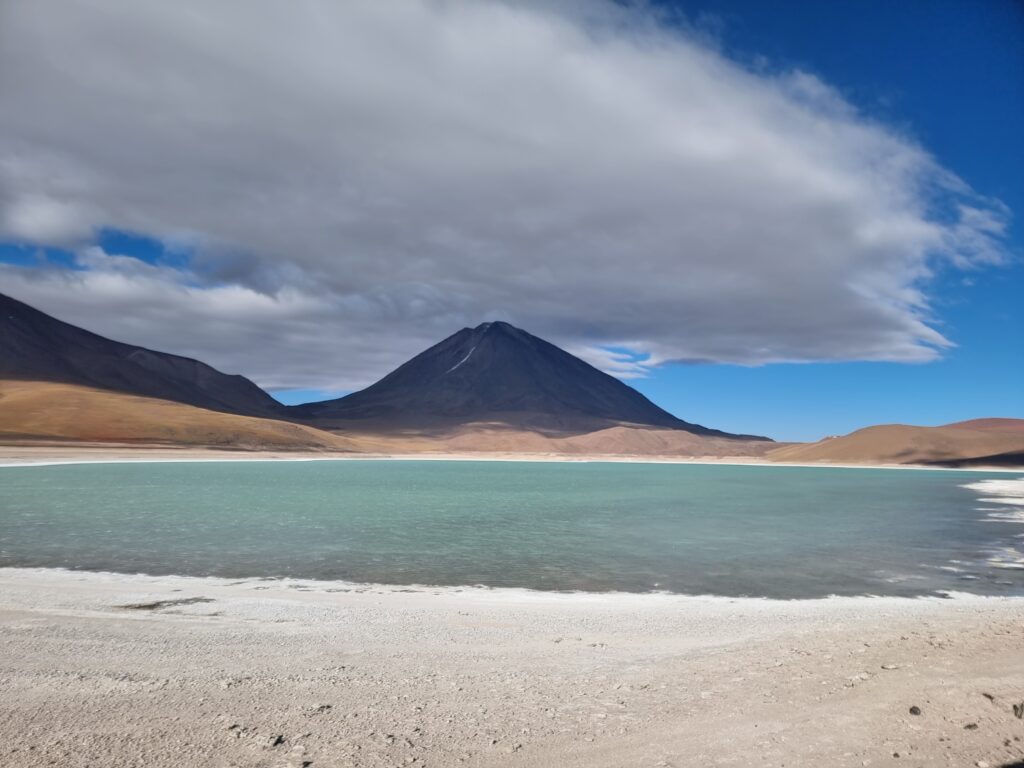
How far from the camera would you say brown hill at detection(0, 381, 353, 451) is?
3915 inches

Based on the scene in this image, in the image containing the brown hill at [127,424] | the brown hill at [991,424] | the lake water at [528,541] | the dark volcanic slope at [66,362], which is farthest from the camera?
the dark volcanic slope at [66,362]

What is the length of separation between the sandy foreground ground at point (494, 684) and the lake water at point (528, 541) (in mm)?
3559

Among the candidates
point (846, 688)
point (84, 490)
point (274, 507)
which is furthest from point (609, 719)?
point (84, 490)

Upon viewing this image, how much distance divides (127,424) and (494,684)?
11860 centimetres

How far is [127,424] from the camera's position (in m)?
A: 108

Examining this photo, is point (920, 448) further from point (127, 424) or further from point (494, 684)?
point (494, 684)

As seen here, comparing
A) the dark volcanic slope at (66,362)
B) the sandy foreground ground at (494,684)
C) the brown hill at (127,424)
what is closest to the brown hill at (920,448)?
the brown hill at (127,424)

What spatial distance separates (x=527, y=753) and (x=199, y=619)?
678cm

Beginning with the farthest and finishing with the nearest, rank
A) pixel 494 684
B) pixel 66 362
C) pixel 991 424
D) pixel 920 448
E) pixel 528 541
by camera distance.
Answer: pixel 66 362 < pixel 991 424 < pixel 920 448 < pixel 528 541 < pixel 494 684

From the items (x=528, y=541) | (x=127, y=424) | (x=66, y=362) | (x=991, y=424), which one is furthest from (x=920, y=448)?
(x=66, y=362)

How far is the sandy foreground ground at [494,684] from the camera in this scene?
553cm

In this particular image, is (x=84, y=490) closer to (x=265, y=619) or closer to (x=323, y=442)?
(x=265, y=619)

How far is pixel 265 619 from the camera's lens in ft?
33.7

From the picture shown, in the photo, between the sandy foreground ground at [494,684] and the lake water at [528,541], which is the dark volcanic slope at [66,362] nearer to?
the lake water at [528,541]
